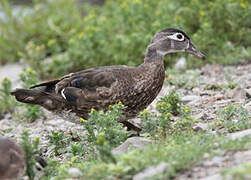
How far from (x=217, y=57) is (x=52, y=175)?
4.54m

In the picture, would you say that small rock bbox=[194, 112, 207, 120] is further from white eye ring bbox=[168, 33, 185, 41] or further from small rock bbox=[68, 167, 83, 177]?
small rock bbox=[68, 167, 83, 177]

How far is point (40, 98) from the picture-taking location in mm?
5922

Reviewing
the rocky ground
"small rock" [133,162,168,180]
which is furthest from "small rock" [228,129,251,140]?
"small rock" [133,162,168,180]

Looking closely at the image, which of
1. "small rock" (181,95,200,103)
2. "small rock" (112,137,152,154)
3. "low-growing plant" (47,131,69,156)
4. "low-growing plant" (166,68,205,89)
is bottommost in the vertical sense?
"low-growing plant" (47,131,69,156)

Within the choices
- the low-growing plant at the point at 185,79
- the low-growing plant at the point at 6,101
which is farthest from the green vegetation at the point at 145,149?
the low-growing plant at the point at 6,101

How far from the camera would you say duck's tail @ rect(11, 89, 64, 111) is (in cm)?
585

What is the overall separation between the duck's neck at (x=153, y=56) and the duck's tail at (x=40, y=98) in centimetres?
129

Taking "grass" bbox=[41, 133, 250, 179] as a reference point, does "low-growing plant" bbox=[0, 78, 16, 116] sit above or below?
below

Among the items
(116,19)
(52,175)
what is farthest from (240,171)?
(116,19)

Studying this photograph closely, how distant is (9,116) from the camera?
297 inches

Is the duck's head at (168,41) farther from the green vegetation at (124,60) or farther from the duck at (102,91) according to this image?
the green vegetation at (124,60)

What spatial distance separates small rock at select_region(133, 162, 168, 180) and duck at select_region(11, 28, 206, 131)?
1.95 meters

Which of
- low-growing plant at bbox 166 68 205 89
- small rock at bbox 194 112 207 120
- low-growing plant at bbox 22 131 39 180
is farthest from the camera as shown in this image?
low-growing plant at bbox 166 68 205 89

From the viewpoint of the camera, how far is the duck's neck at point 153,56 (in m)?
6.08
